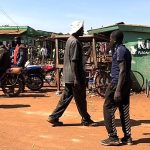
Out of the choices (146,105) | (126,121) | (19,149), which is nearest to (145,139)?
(126,121)

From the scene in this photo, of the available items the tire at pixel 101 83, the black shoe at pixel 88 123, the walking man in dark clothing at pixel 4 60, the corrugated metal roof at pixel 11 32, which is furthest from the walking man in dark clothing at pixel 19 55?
the corrugated metal roof at pixel 11 32

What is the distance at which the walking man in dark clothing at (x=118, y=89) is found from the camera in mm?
7676

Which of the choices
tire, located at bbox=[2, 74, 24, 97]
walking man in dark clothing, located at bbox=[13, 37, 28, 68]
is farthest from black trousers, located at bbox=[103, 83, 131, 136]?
walking man in dark clothing, located at bbox=[13, 37, 28, 68]

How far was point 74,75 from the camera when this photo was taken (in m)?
9.17

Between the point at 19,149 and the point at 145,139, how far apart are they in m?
2.25

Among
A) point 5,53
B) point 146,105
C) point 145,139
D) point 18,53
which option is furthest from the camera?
point 18,53

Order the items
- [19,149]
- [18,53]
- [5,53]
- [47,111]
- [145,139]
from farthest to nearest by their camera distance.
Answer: [18,53] → [5,53] → [47,111] → [145,139] → [19,149]

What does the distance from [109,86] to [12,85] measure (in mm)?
7708

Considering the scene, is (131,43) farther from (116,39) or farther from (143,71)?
(116,39)

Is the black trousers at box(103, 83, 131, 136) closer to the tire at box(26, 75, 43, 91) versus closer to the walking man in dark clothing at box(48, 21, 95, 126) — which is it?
the walking man in dark clothing at box(48, 21, 95, 126)

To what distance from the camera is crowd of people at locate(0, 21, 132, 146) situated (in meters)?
7.73

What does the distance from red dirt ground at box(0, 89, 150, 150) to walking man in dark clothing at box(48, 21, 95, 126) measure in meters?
0.30

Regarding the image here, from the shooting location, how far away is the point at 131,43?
677 inches

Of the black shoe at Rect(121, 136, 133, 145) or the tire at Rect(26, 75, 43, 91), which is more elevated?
the tire at Rect(26, 75, 43, 91)
